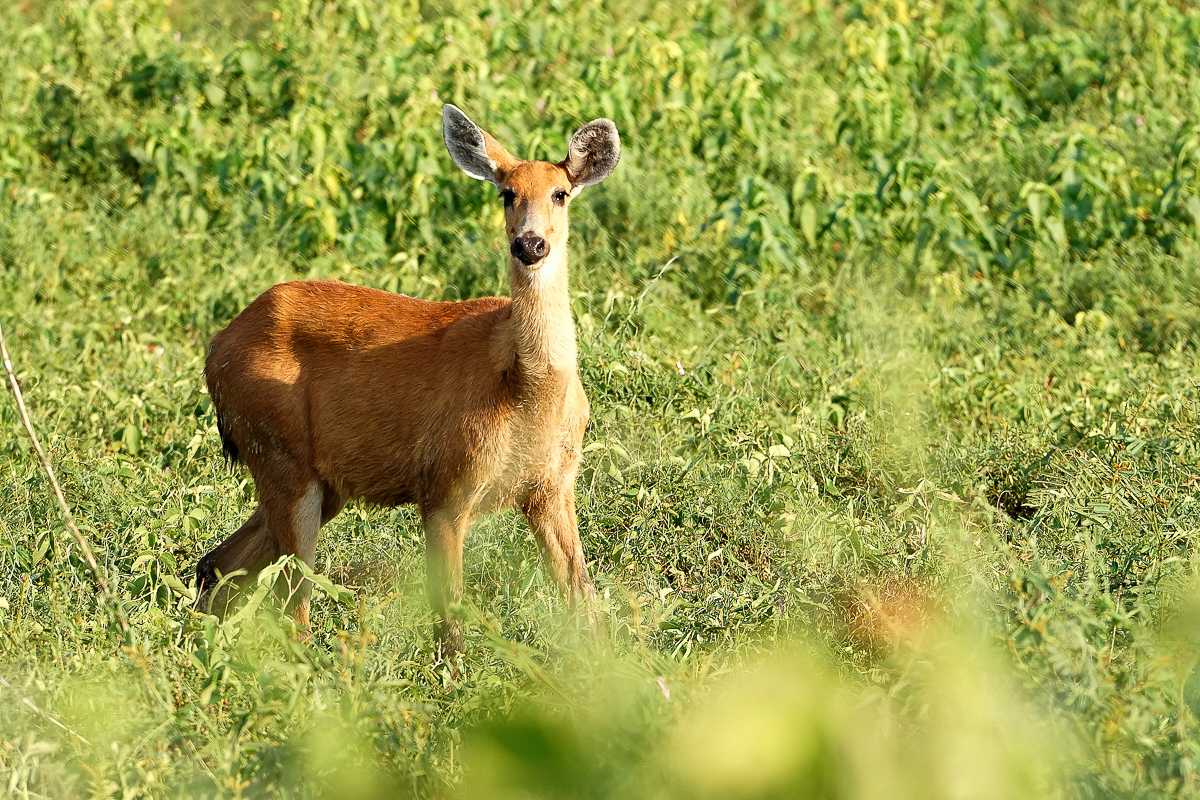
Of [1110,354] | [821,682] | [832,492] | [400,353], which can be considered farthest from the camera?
[1110,354]

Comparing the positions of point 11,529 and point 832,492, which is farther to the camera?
point 832,492

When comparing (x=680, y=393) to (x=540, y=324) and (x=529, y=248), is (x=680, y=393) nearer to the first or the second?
(x=540, y=324)

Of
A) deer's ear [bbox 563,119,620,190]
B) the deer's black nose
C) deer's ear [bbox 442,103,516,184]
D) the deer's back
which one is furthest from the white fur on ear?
the deer's black nose

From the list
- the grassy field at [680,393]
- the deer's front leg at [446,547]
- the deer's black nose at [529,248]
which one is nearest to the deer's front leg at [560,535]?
the grassy field at [680,393]

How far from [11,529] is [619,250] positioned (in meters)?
3.86

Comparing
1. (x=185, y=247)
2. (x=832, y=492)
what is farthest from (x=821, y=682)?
(x=185, y=247)

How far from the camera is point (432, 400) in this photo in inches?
190

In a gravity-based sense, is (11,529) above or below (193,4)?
below

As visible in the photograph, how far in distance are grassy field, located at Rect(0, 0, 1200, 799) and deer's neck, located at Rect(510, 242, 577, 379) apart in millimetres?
779

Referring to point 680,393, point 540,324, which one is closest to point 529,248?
point 540,324

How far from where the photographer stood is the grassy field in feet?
9.41

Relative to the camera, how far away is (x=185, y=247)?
26.5ft

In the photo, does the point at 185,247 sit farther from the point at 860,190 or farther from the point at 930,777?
the point at 930,777

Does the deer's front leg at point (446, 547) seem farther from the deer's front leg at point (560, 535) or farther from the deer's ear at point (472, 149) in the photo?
the deer's ear at point (472, 149)
